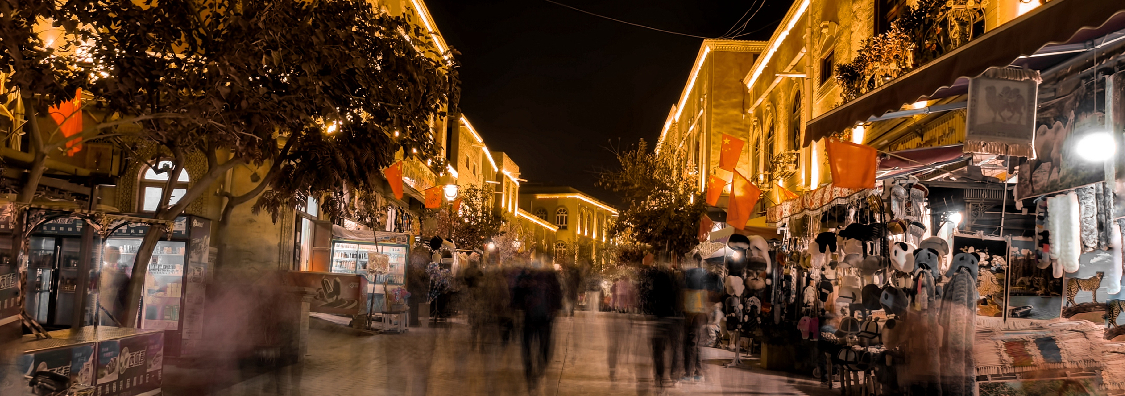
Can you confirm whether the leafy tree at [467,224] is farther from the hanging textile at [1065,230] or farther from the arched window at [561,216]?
the arched window at [561,216]

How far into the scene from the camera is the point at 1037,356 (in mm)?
6254

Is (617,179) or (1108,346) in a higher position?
(617,179)

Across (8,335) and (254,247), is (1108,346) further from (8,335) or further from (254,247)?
(254,247)

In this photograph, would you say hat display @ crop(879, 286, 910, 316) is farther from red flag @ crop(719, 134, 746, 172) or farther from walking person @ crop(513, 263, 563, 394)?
red flag @ crop(719, 134, 746, 172)

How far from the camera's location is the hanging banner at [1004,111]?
5746 mm

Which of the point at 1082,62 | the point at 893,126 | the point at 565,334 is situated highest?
the point at 893,126

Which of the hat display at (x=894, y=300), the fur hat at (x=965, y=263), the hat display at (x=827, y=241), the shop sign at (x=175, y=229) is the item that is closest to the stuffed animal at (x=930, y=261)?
the hat display at (x=894, y=300)

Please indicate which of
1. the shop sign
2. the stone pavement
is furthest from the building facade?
the shop sign

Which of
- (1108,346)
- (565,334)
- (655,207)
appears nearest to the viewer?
(1108,346)

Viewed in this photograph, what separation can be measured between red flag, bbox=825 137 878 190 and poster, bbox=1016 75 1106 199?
282 cm

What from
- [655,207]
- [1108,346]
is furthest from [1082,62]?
[655,207]

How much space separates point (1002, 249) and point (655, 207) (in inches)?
929

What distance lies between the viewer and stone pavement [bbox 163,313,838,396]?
993 centimetres

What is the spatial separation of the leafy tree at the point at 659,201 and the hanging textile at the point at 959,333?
2329 centimetres
